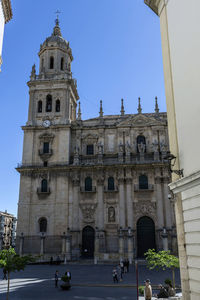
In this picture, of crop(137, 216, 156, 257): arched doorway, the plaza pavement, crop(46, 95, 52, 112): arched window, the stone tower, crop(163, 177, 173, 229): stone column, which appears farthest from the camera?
crop(46, 95, 52, 112): arched window

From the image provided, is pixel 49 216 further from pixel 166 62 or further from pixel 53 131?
pixel 166 62

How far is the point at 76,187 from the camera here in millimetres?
35656

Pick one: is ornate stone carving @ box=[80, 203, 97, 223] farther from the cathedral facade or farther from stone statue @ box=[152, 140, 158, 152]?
stone statue @ box=[152, 140, 158, 152]

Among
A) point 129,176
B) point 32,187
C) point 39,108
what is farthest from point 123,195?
point 39,108

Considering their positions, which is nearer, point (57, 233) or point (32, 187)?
point (57, 233)

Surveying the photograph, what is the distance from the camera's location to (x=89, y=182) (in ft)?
119

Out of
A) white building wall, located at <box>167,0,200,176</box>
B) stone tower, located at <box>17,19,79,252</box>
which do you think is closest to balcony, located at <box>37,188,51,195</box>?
stone tower, located at <box>17,19,79,252</box>

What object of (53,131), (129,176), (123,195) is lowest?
(123,195)

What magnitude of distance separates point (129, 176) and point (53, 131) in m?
11.6

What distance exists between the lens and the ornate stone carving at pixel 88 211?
34.6 meters

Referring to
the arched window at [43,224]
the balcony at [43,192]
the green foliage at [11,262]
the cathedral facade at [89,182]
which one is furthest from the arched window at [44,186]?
the green foliage at [11,262]

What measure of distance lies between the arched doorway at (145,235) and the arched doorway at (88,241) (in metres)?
5.31

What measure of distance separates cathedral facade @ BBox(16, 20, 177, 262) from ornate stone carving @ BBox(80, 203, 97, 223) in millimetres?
114

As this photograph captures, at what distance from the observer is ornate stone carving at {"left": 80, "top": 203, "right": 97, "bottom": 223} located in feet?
114
